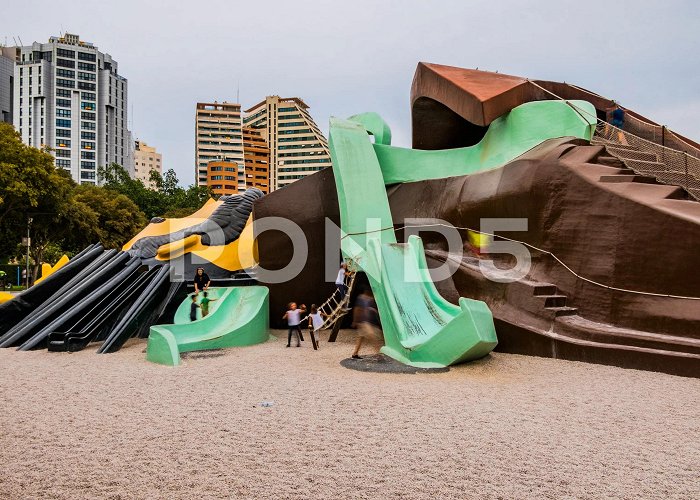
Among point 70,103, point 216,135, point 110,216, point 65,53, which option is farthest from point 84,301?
point 65,53

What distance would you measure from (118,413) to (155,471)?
197 centimetres

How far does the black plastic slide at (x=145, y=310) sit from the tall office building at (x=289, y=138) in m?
76.6

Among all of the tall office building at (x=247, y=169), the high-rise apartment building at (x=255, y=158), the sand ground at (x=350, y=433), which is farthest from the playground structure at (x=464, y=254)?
the high-rise apartment building at (x=255, y=158)

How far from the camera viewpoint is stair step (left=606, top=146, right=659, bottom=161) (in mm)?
9789

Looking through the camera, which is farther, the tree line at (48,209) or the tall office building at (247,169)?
the tall office building at (247,169)

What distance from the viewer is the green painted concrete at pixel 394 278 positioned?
8008 mm

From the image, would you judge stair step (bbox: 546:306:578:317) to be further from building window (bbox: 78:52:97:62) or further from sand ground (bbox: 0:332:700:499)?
building window (bbox: 78:52:97:62)

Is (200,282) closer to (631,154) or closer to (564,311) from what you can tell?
(564,311)

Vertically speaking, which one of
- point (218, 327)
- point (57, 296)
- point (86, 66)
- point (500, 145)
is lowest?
point (218, 327)

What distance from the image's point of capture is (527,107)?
10.7m

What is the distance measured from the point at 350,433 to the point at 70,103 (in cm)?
10207

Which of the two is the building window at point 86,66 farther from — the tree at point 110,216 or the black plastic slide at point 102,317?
the black plastic slide at point 102,317

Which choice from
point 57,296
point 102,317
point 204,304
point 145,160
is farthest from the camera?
point 145,160

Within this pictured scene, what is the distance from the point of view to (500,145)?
11.1 m
